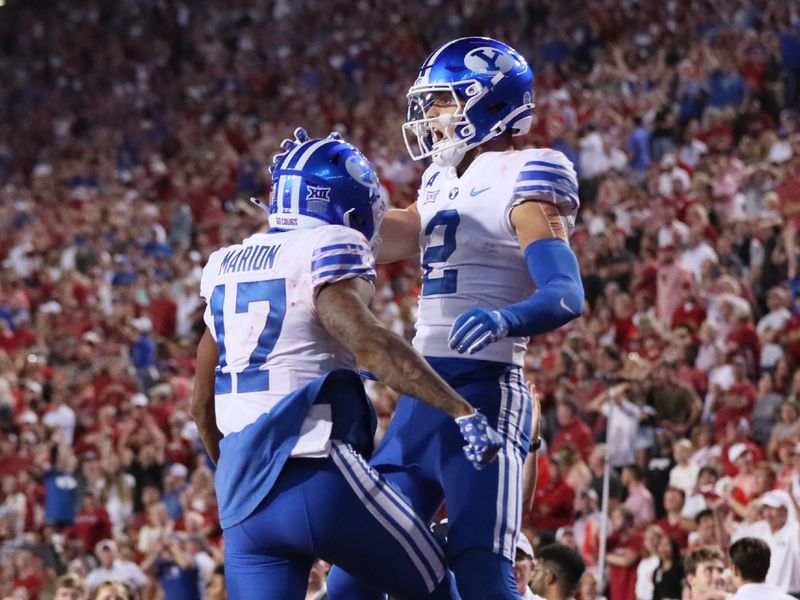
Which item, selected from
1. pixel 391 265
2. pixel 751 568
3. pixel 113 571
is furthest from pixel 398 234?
pixel 391 265

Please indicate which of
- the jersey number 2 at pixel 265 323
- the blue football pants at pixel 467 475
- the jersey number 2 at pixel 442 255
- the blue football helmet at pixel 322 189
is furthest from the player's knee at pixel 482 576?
the blue football helmet at pixel 322 189

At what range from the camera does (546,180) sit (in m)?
4.07

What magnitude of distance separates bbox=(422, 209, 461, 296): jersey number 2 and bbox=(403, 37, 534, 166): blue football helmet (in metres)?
0.19

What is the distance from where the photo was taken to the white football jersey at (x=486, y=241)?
4.11 metres

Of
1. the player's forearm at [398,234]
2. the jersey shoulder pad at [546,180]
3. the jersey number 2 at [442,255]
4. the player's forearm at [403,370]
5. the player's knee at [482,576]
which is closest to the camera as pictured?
the player's forearm at [403,370]

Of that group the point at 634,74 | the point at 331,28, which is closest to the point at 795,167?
the point at 634,74

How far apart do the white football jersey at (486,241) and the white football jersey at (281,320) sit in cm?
49

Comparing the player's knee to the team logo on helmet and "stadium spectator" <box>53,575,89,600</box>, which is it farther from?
"stadium spectator" <box>53,575,89,600</box>

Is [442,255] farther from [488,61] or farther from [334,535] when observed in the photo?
[334,535]

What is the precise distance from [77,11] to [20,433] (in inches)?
555

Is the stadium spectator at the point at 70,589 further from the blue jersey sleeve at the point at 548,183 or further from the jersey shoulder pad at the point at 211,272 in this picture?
the blue jersey sleeve at the point at 548,183

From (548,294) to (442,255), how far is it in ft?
1.81

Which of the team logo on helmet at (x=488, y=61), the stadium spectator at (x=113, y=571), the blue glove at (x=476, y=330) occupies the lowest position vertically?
the stadium spectator at (x=113, y=571)

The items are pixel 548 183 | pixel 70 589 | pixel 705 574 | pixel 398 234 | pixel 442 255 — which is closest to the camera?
pixel 548 183
